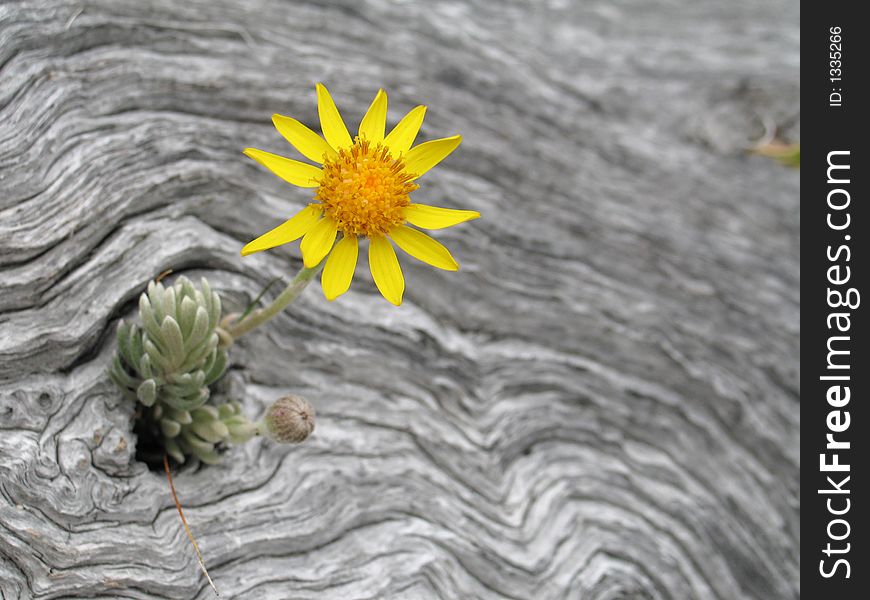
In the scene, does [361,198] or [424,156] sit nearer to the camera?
[361,198]

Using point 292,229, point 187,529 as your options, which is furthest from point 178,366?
point 292,229

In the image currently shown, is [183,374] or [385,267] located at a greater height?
[385,267]

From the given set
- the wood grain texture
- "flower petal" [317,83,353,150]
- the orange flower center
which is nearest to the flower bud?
the wood grain texture

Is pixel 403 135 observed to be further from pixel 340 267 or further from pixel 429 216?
pixel 340 267

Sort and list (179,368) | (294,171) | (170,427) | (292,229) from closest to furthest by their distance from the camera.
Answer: (292,229) < (294,171) < (179,368) < (170,427)

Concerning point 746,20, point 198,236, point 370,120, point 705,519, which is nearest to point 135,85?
point 198,236

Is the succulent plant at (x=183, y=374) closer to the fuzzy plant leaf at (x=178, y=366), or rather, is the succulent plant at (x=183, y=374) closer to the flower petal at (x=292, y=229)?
the fuzzy plant leaf at (x=178, y=366)

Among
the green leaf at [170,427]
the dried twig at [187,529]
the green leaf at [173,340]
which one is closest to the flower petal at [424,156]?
the green leaf at [173,340]

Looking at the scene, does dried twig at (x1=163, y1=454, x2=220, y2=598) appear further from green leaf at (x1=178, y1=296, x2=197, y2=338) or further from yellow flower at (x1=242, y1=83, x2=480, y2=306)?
yellow flower at (x1=242, y1=83, x2=480, y2=306)
